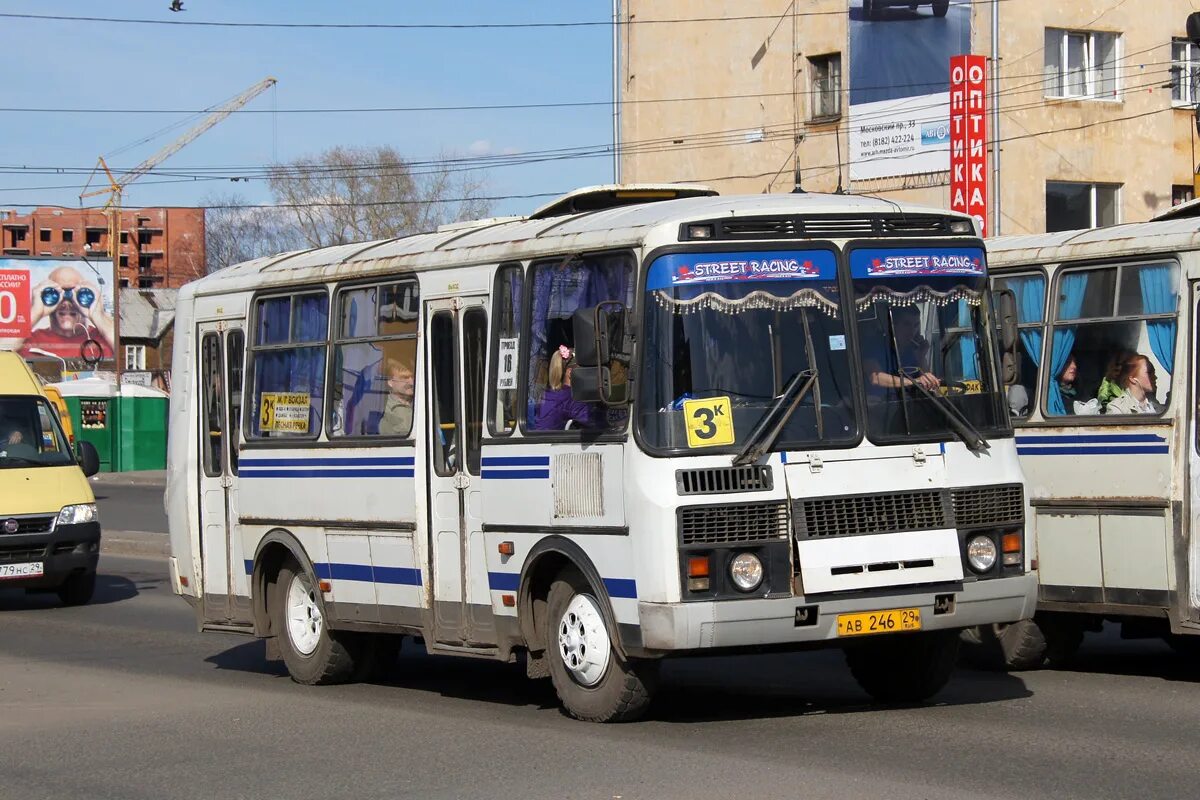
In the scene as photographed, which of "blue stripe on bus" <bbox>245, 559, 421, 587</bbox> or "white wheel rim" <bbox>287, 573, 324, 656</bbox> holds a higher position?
"blue stripe on bus" <bbox>245, 559, 421, 587</bbox>

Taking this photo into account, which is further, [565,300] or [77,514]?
[77,514]

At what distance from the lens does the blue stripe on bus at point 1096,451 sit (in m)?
11.7

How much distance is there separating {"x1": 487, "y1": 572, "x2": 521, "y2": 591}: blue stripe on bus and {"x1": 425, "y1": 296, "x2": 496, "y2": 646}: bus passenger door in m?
0.09

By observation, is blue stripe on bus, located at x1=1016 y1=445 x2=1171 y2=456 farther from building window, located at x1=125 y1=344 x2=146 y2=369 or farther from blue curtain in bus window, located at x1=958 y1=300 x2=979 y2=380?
building window, located at x1=125 y1=344 x2=146 y2=369

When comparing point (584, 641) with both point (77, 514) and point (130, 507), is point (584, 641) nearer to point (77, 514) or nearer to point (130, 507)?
point (77, 514)

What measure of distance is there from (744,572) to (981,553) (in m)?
1.39

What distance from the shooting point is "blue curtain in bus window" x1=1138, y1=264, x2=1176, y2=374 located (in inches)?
463

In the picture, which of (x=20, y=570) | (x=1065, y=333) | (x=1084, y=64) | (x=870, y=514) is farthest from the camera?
(x=1084, y=64)

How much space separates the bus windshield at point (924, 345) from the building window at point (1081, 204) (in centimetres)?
3240

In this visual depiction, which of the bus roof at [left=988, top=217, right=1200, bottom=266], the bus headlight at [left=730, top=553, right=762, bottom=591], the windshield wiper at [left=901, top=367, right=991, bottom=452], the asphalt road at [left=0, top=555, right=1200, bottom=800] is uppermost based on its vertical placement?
the bus roof at [left=988, top=217, right=1200, bottom=266]

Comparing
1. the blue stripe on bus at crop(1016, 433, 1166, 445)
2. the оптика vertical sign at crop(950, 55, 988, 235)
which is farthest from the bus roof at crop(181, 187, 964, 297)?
the оптика vertical sign at crop(950, 55, 988, 235)

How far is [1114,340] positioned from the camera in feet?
40.0

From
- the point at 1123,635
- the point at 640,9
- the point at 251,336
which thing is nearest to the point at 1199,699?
the point at 1123,635

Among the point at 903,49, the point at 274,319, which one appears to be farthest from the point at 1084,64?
the point at 274,319
